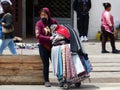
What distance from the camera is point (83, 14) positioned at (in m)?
18.1

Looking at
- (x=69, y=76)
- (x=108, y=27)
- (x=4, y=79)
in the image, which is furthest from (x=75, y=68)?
(x=108, y=27)

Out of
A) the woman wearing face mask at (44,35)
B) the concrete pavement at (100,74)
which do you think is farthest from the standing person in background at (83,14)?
the woman wearing face mask at (44,35)

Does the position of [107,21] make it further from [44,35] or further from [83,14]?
[44,35]

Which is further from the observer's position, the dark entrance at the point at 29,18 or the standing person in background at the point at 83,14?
the dark entrance at the point at 29,18

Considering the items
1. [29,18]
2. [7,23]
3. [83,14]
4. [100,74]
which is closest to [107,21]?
[100,74]

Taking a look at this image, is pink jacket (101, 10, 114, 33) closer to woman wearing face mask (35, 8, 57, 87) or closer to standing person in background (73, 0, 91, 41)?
standing person in background (73, 0, 91, 41)

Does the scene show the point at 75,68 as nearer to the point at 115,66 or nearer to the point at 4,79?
the point at 4,79

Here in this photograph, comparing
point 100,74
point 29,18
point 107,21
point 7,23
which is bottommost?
point 100,74

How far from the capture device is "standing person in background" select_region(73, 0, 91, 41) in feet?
59.2

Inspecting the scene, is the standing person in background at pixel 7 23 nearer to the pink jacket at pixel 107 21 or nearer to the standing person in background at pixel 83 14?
the pink jacket at pixel 107 21

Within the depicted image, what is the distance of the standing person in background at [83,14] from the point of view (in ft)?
59.2

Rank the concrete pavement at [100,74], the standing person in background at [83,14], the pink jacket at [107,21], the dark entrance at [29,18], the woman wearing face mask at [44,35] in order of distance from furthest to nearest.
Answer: the dark entrance at [29,18]
the standing person in background at [83,14]
the pink jacket at [107,21]
the concrete pavement at [100,74]
the woman wearing face mask at [44,35]

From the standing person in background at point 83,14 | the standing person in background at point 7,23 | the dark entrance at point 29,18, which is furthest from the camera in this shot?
the dark entrance at point 29,18

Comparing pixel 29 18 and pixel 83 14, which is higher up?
pixel 83 14
